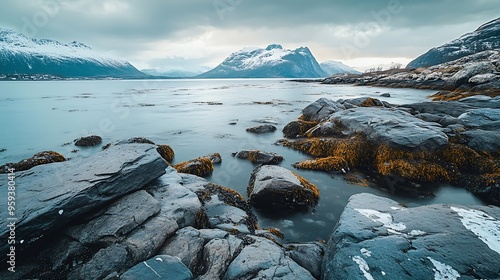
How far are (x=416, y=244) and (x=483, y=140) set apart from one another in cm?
1125

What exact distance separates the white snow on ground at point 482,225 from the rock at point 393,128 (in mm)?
6894

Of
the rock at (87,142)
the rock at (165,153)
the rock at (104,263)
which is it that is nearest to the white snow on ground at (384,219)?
the rock at (104,263)

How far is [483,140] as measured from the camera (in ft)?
40.6

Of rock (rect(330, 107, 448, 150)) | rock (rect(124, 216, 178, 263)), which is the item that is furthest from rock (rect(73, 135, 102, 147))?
rock (rect(330, 107, 448, 150))

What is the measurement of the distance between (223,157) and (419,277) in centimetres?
1194

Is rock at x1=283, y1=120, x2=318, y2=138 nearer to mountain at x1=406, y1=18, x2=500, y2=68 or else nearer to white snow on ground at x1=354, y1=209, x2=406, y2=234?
white snow on ground at x1=354, y1=209, x2=406, y2=234

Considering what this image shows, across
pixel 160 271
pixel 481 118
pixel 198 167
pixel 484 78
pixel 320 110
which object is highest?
pixel 484 78

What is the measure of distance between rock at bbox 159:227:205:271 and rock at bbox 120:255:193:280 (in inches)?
21.8

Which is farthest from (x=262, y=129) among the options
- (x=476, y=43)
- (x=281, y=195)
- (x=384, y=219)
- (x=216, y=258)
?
(x=476, y=43)

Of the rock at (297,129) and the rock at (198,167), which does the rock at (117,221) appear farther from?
the rock at (297,129)

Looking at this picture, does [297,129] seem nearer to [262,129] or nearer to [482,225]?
[262,129]

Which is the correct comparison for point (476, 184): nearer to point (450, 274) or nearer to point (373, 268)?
point (450, 274)

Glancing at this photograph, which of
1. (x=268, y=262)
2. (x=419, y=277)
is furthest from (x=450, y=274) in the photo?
(x=268, y=262)

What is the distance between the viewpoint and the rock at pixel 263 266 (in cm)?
504
